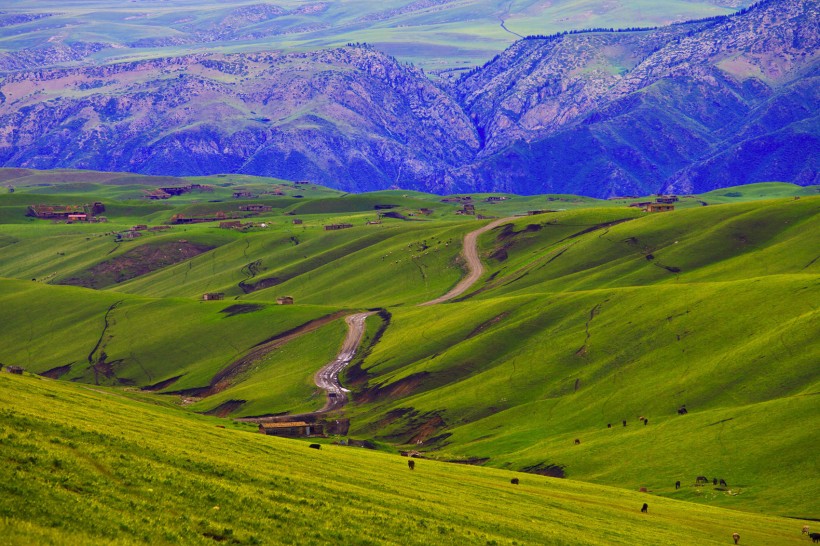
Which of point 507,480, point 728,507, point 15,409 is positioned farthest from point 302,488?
point 728,507

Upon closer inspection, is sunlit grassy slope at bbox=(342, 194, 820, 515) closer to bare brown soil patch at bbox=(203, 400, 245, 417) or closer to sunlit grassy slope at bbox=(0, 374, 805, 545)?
bare brown soil patch at bbox=(203, 400, 245, 417)

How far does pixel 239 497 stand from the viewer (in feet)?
167

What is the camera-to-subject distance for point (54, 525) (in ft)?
131

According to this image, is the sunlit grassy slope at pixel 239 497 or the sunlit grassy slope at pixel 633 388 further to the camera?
the sunlit grassy slope at pixel 633 388

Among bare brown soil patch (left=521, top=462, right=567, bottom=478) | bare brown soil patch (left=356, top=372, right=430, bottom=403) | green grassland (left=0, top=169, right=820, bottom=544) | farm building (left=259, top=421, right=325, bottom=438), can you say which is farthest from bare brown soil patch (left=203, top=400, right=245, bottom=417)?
bare brown soil patch (left=521, top=462, right=567, bottom=478)

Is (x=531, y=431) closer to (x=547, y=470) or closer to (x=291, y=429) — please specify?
(x=547, y=470)

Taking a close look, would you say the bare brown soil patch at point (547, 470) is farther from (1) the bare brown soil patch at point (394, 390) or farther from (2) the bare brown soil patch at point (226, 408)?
(2) the bare brown soil patch at point (226, 408)

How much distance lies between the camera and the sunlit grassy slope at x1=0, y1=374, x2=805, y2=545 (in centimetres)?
4269

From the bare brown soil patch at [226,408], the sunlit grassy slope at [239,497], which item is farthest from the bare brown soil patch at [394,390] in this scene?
the sunlit grassy slope at [239,497]

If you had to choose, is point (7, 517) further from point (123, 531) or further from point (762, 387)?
point (762, 387)

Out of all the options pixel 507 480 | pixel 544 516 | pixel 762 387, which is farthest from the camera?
pixel 762 387

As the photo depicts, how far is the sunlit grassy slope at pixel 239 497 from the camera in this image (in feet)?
140

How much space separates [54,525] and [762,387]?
11238 centimetres

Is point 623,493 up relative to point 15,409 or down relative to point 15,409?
up
